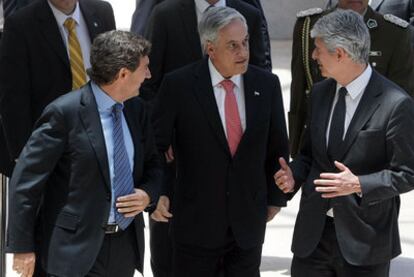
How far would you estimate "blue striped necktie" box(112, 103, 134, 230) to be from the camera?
4.41m

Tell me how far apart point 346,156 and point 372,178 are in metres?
0.20

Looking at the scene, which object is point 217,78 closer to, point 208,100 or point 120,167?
point 208,100

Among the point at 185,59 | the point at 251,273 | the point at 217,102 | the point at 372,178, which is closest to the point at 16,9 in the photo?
the point at 185,59

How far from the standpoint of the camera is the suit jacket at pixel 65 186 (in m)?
4.30

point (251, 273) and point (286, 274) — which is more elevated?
point (251, 273)

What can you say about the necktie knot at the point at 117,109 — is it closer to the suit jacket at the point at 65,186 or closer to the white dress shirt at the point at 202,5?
the suit jacket at the point at 65,186

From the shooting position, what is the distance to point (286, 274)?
6621 mm

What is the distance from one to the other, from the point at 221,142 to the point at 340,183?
696 millimetres

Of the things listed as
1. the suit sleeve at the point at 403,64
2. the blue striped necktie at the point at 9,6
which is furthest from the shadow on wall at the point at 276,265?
the blue striped necktie at the point at 9,6

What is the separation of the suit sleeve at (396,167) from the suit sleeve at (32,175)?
1322 millimetres

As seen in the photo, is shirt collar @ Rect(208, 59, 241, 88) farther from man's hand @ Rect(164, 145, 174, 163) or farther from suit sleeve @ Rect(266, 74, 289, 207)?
man's hand @ Rect(164, 145, 174, 163)

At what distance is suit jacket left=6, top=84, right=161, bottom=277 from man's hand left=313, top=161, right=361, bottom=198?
0.94 metres

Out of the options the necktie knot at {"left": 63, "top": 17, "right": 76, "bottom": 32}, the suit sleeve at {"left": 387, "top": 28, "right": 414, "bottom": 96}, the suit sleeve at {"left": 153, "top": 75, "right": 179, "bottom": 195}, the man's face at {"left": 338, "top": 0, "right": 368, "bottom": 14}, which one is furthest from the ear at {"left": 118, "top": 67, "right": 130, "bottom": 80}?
the suit sleeve at {"left": 387, "top": 28, "right": 414, "bottom": 96}

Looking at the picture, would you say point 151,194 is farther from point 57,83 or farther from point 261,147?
point 57,83
